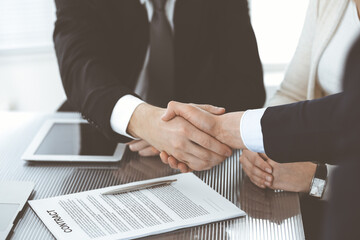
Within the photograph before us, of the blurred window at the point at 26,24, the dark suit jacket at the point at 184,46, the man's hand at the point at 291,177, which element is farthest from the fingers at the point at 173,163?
the blurred window at the point at 26,24

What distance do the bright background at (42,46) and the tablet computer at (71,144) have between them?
6.18ft

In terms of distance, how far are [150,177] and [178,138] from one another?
165 millimetres

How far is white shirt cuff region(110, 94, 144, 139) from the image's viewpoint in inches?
53.3

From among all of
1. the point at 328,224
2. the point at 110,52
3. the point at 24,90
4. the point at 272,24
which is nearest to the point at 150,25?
the point at 110,52

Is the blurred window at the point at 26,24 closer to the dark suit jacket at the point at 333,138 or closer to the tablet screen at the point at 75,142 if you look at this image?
the tablet screen at the point at 75,142

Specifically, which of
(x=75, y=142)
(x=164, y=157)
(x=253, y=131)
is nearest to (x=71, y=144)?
(x=75, y=142)

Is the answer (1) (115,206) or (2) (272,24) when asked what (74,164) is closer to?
(1) (115,206)

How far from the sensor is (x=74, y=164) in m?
1.24

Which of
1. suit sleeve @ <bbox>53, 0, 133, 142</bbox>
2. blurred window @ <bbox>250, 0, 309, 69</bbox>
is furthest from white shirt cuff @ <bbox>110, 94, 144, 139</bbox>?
blurred window @ <bbox>250, 0, 309, 69</bbox>

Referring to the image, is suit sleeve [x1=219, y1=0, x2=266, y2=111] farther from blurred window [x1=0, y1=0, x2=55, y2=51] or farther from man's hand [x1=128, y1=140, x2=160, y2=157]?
blurred window [x1=0, y1=0, x2=55, y2=51]

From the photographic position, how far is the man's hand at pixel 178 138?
4.01 ft

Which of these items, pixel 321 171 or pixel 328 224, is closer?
pixel 328 224

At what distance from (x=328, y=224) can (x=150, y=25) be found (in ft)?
4.21

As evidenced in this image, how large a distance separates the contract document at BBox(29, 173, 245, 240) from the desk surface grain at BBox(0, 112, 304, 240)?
0.06 ft
